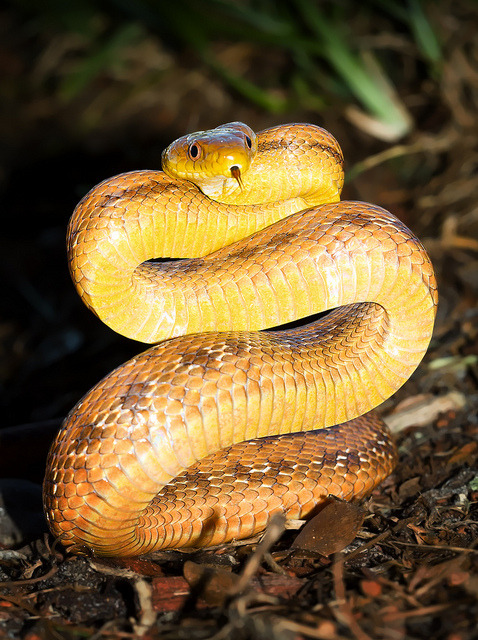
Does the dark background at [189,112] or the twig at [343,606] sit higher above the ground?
the dark background at [189,112]

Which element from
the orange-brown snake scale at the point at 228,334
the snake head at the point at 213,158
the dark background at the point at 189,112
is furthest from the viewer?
the dark background at the point at 189,112

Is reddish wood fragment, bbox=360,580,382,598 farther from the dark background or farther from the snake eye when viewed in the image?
the dark background

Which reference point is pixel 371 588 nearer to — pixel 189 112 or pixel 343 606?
pixel 343 606

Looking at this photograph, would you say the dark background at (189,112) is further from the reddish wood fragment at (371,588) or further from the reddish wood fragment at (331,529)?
the reddish wood fragment at (371,588)

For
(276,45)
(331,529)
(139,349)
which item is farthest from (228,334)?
(276,45)

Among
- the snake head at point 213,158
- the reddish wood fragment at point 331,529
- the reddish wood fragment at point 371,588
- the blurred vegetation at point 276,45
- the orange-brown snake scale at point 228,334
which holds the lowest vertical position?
the reddish wood fragment at point 331,529

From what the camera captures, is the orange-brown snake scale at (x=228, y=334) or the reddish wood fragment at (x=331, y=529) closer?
the orange-brown snake scale at (x=228, y=334)

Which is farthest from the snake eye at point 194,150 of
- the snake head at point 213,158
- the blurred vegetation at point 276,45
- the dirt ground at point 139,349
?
the blurred vegetation at point 276,45

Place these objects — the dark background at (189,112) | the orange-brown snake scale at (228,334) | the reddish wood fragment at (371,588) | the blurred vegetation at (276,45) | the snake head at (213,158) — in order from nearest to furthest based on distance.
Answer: the reddish wood fragment at (371,588) → the orange-brown snake scale at (228,334) → the snake head at (213,158) → the dark background at (189,112) → the blurred vegetation at (276,45)

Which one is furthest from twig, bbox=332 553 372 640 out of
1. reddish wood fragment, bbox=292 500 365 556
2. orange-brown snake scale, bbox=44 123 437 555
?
orange-brown snake scale, bbox=44 123 437 555
